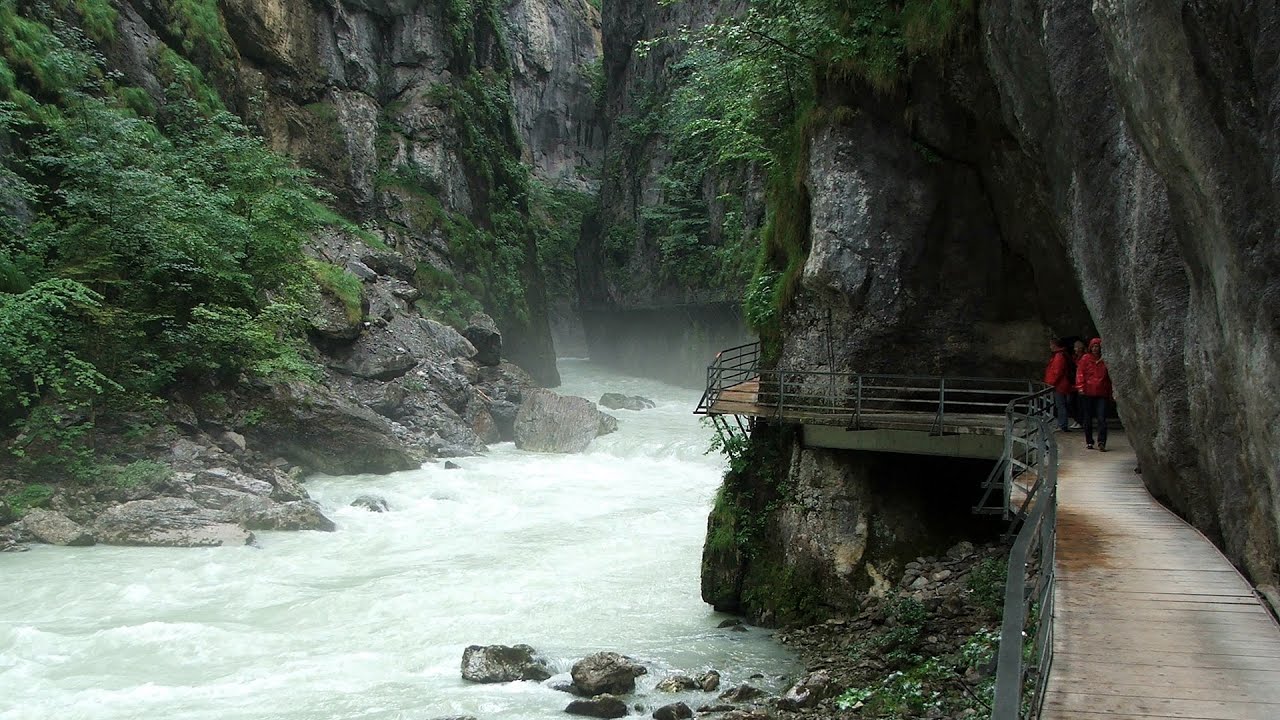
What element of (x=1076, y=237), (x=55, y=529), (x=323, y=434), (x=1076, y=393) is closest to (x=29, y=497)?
(x=55, y=529)

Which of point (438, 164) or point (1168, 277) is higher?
point (438, 164)

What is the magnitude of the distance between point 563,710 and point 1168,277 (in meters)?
7.76

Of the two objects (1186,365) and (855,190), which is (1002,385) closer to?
(855,190)

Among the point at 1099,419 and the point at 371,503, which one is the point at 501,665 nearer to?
the point at 1099,419

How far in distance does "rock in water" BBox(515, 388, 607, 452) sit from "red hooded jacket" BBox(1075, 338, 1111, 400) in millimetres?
19293

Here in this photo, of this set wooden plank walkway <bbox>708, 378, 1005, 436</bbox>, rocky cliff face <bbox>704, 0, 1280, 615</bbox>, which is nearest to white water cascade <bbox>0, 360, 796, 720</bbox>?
rocky cliff face <bbox>704, 0, 1280, 615</bbox>

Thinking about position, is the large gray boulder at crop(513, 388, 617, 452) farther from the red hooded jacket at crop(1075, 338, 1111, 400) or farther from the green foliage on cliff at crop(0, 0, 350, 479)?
the red hooded jacket at crop(1075, 338, 1111, 400)

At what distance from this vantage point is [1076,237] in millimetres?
10367

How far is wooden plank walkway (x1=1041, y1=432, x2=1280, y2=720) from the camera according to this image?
16.2 feet

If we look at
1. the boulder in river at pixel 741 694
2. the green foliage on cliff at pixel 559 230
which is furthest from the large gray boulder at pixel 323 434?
the green foliage on cliff at pixel 559 230

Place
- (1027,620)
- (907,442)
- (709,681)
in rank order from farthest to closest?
(907,442)
(709,681)
(1027,620)

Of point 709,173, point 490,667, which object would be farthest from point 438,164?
point 490,667

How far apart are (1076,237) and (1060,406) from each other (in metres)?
3.79

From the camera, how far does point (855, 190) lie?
14422mm
